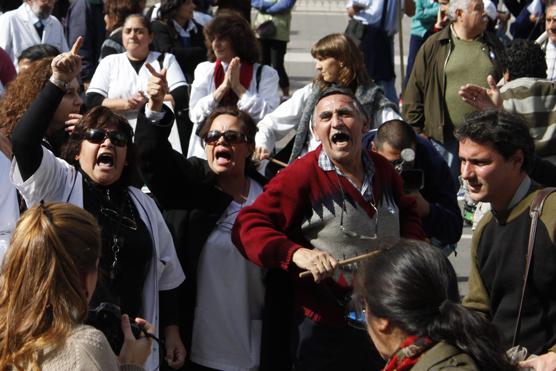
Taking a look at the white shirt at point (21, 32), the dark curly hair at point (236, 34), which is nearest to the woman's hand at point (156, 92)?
the dark curly hair at point (236, 34)

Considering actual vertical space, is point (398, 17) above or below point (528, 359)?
below

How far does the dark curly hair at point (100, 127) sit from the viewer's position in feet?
15.6

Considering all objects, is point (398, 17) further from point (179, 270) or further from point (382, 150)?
point (179, 270)

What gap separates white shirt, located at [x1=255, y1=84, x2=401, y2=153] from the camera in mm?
6297

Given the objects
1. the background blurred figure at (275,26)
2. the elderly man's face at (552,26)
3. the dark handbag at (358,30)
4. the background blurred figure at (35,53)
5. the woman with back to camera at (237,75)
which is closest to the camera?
the background blurred figure at (35,53)

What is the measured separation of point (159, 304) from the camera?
16.1ft

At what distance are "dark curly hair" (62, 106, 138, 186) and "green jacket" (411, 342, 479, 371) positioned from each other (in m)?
2.08

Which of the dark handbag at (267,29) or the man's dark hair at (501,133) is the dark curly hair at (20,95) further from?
the dark handbag at (267,29)

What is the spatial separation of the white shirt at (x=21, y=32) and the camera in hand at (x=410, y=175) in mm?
4929

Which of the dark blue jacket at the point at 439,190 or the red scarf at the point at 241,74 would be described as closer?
the dark blue jacket at the point at 439,190

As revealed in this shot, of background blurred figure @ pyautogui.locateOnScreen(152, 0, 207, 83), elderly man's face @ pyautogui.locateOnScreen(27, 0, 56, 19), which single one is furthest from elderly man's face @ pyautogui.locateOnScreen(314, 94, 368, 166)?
elderly man's face @ pyautogui.locateOnScreen(27, 0, 56, 19)

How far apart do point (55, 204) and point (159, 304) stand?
1626 mm

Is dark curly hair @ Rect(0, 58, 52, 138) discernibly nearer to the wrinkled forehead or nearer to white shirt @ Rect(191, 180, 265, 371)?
white shirt @ Rect(191, 180, 265, 371)

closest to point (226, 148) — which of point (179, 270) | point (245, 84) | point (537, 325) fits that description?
point (179, 270)
